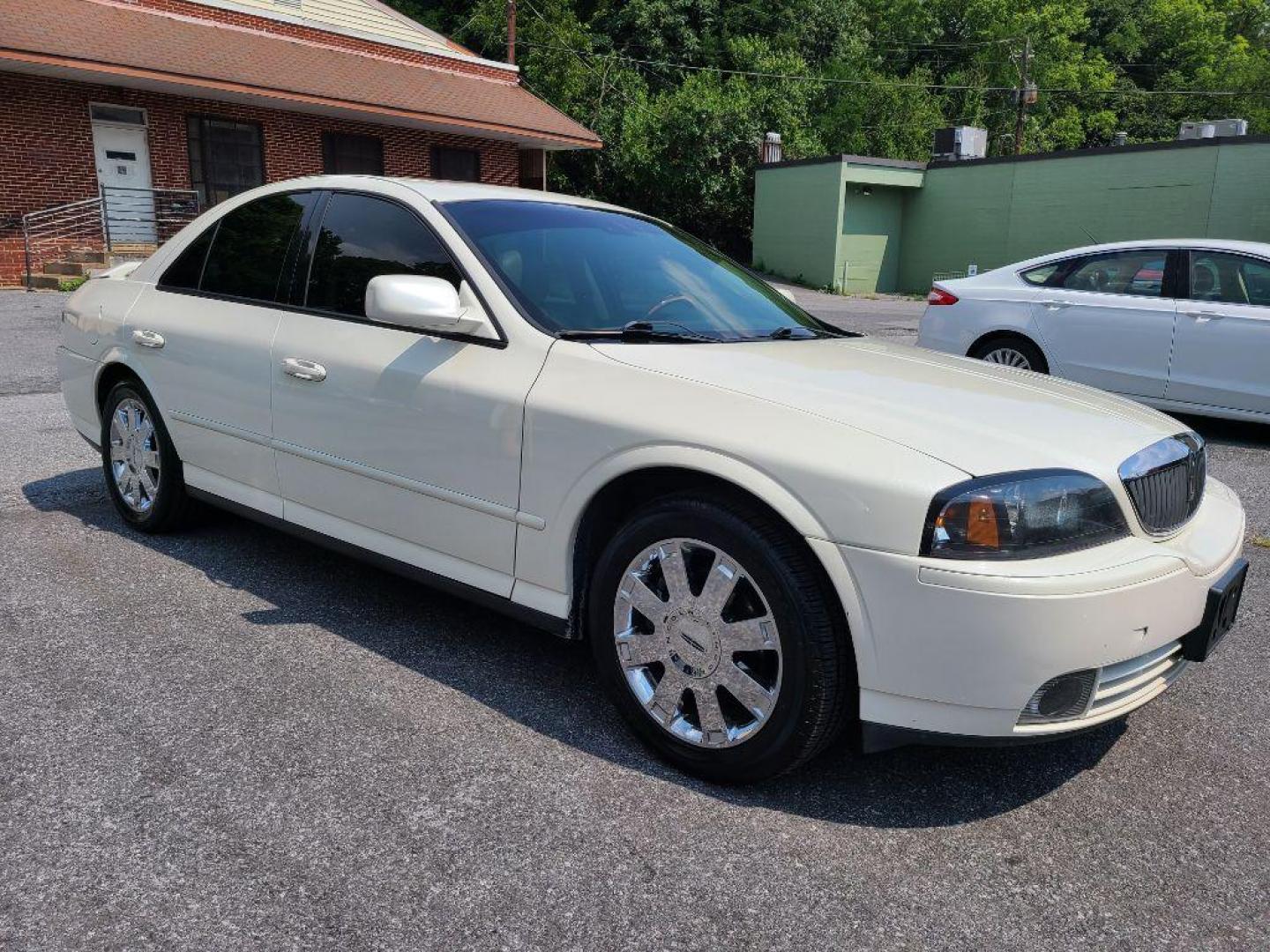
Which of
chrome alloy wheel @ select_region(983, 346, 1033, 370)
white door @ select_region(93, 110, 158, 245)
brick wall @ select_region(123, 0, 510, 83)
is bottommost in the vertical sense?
chrome alloy wheel @ select_region(983, 346, 1033, 370)

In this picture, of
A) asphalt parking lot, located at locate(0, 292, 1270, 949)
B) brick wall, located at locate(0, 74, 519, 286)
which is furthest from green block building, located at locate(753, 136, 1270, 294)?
asphalt parking lot, located at locate(0, 292, 1270, 949)

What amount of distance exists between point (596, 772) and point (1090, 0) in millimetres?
69032

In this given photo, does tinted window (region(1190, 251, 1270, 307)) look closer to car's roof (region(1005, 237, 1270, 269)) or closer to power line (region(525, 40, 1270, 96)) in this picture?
car's roof (region(1005, 237, 1270, 269))

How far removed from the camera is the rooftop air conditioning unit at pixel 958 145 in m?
33.6

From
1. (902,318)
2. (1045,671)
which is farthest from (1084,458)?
(902,318)

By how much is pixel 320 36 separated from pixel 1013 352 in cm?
1988

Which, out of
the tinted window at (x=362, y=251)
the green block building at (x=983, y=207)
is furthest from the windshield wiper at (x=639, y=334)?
the green block building at (x=983, y=207)

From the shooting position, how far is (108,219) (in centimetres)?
1936

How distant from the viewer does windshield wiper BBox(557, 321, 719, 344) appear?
320 centimetres

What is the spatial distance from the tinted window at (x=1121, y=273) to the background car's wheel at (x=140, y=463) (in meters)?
6.65

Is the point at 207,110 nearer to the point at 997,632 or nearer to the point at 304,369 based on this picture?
the point at 304,369

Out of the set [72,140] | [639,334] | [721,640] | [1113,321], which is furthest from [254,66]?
[721,640]

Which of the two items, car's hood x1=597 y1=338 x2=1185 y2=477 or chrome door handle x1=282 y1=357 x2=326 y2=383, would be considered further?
chrome door handle x1=282 y1=357 x2=326 y2=383

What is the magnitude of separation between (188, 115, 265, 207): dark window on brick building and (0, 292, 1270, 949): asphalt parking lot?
756 inches
